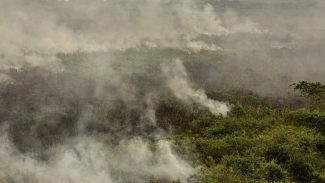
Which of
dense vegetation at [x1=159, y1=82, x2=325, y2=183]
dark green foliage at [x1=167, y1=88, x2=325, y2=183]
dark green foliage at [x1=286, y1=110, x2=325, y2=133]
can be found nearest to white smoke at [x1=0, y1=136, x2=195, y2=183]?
dense vegetation at [x1=159, y1=82, x2=325, y2=183]

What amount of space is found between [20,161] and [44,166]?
1227 centimetres

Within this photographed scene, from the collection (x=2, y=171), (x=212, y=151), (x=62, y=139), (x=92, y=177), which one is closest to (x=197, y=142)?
(x=212, y=151)

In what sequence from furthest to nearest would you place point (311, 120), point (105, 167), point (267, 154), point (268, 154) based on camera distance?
point (311, 120) → point (268, 154) → point (267, 154) → point (105, 167)

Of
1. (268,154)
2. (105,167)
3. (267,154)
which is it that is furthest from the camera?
(268,154)

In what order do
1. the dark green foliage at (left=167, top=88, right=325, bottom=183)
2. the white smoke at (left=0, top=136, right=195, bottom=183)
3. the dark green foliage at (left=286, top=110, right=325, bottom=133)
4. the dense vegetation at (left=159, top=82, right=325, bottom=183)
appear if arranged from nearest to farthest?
the white smoke at (left=0, top=136, right=195, bottom=183) → the dark green foliage at (left=167, top=88, right=325, bottom=183) → the dense vegetation at (left=159, top=82, right=325, bottom=183) → the dark green foliage at (left=286, top=110, right=325, bottom=133)

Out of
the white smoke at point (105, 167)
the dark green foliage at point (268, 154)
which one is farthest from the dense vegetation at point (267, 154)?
the white smoke at point (105, 167)

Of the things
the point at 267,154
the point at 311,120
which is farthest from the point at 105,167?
the point at 311,120

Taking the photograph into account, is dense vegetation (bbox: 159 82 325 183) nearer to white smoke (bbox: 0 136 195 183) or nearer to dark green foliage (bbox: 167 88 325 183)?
dark green foliage (bbox: 167 88 325 183)

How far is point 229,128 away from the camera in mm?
136250

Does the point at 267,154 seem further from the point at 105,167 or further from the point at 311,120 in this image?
the point at 105,167

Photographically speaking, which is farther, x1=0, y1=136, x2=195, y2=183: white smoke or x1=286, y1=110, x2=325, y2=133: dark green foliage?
x1=286, y1=110, x2=325, y2=133: dark green foliage

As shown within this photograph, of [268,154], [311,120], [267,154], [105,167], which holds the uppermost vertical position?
[311,120]

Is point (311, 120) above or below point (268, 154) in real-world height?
above

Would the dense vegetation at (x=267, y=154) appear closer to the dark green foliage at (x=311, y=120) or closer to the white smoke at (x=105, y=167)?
the dark green foliage at (x=311, y=120)
